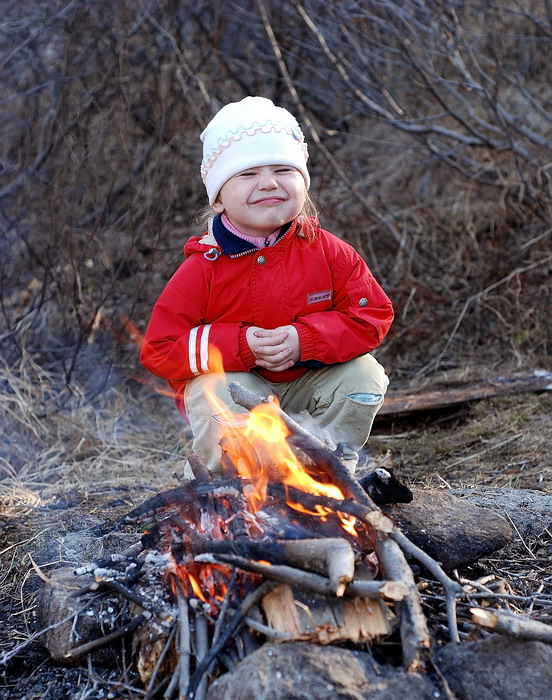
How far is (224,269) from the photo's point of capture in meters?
3.11

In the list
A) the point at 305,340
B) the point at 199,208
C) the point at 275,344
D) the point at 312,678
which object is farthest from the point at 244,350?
the point at 199,208

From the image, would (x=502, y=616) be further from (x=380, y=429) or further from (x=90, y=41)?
(x=90, y=41)

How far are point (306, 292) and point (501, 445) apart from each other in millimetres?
1824

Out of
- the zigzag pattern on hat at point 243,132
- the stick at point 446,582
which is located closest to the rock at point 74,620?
the stick at point 446,582

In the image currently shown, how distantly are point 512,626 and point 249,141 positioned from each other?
6.36 ft

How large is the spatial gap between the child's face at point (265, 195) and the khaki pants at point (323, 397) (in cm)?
63

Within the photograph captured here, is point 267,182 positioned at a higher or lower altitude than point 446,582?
higher

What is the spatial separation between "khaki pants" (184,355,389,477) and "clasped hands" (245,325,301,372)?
0.15 m

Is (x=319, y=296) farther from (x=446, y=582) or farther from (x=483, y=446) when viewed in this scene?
(x=483, y=446)

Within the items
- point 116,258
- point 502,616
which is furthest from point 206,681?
point 116,258

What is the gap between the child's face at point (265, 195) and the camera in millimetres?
2988

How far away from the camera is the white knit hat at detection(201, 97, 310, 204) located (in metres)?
2.96

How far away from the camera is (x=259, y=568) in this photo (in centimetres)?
204

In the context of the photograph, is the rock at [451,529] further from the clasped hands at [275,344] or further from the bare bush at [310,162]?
the bare bush at [310,162]
